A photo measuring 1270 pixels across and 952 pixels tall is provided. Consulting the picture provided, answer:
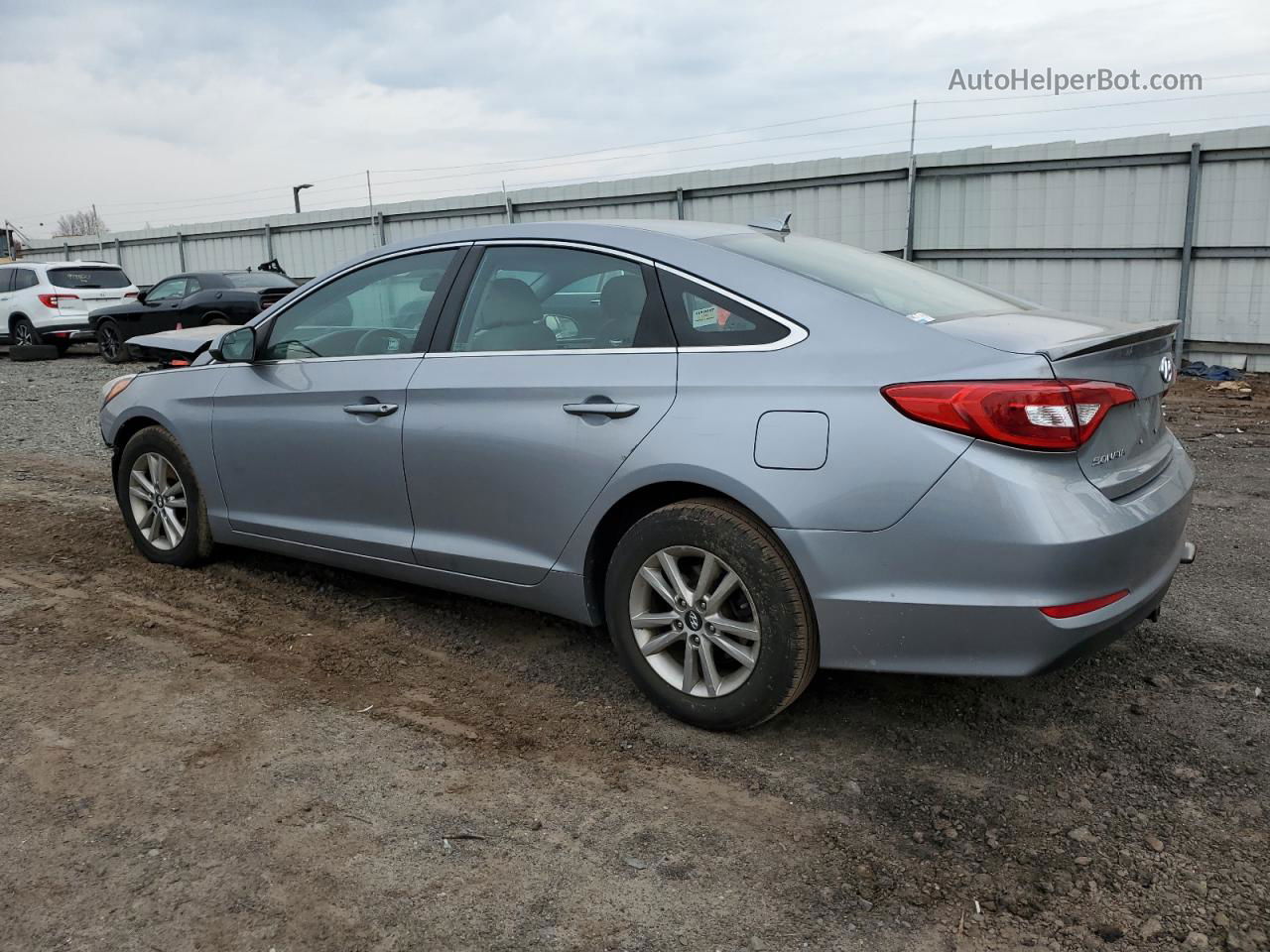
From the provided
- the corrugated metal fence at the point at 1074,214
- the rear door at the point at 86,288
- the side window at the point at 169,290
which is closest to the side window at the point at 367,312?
the corrugated metal fence at the point at 1074,214

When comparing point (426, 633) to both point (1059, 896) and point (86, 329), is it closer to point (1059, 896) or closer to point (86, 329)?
point (1059, 896)

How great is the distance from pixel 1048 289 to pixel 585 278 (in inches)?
406

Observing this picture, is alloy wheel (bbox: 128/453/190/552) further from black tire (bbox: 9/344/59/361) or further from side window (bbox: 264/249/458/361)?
black tire (bbox: 9/344/59/361)

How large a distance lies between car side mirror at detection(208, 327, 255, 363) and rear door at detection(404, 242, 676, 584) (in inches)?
42.1

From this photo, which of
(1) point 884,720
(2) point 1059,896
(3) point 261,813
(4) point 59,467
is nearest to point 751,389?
(1) point 884,720

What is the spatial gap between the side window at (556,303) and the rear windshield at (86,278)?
16.0m

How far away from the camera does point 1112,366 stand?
2.80 m

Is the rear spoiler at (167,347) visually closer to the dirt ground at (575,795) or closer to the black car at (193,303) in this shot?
the dirt ground at (575,795)

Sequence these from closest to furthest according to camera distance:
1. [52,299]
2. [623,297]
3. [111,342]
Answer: [623,297], [111,342], [52,299]

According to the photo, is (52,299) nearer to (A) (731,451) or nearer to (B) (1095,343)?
(A) (731,451)

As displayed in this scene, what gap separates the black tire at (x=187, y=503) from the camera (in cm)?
475

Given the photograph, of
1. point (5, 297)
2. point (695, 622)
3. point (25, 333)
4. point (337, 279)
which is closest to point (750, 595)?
point (695, 622)

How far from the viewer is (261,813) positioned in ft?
9.00

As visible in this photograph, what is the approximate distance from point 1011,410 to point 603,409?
1.21 meters
